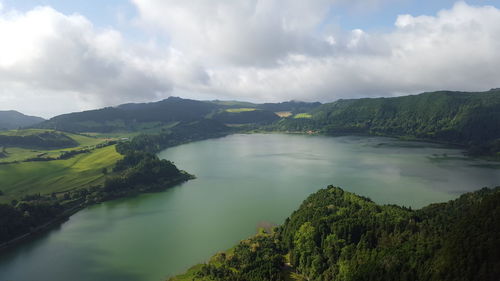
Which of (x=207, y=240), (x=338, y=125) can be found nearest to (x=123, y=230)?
(x=207, y=240)

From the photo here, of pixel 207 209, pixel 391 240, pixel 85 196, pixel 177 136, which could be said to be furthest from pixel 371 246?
pixel 177 136

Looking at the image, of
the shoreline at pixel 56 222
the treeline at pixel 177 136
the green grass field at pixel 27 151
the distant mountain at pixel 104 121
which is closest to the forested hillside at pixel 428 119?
the treeline at pixel 177 136

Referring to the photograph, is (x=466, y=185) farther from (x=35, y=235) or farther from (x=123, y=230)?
(x=35, y=235)

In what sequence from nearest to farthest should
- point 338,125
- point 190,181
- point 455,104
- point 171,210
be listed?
1. point 171,210
2. point 190,181
3. point 455,104
4. point 338,125

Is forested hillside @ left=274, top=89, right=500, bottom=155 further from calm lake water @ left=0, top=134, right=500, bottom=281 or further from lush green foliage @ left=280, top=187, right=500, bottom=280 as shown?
lush green foliage @ left=280, top=187, right=500, bottom=280

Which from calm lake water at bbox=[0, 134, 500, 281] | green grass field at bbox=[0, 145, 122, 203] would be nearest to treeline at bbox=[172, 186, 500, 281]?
calm lake water at bbox=[0, 134, 500, 281]
